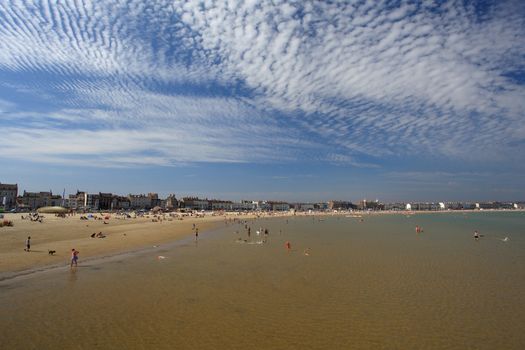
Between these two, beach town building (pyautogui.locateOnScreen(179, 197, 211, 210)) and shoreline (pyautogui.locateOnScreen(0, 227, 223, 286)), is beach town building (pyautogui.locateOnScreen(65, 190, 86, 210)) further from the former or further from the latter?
shoreline (pyautogui.locateOnScreen(0, 227, 223, 286))

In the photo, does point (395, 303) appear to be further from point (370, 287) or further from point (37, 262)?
point (37, 262)

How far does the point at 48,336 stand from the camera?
7.89 metres

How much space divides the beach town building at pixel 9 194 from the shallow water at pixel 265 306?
106725mm

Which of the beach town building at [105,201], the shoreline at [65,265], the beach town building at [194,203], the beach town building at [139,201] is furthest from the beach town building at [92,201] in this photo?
the shoreline at [65,265]

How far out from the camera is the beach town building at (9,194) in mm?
99438

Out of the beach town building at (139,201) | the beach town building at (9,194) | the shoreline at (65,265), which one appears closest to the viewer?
the shoreline at (65,265)

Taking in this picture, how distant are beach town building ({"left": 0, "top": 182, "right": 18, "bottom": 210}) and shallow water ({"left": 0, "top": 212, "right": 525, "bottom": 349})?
106725mm

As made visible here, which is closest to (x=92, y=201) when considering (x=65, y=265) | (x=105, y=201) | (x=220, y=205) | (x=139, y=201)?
(x=105, y=201)

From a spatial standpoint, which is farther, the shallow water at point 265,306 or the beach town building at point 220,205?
the beach town building at point 220,205

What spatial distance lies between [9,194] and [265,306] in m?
120

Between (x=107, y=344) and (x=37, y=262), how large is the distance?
40.9 ft

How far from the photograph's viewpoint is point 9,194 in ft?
334

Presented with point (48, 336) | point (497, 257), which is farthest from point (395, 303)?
point (497, 257)

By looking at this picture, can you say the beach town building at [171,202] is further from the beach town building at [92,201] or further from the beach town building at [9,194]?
the beach town building at [9,194]
